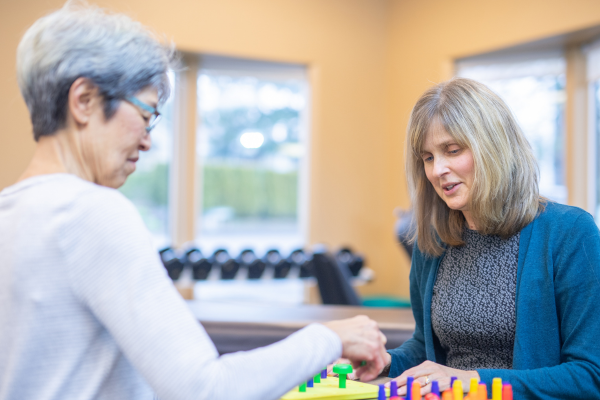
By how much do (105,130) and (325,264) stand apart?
2.29 m

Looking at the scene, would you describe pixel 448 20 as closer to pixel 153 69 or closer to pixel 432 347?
pixel 432 347

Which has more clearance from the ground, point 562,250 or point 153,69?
point 153,69

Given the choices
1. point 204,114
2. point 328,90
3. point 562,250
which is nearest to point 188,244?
point 204,114

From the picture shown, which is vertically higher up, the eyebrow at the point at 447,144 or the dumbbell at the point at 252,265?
the eyebrow at the point at 447,144

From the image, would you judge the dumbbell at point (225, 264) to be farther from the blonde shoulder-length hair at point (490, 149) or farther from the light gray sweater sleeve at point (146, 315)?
the light gray sweater sleeve at point (146, 315)

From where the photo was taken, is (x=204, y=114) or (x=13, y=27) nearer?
(x=13, y=27)

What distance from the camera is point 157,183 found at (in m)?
4.87

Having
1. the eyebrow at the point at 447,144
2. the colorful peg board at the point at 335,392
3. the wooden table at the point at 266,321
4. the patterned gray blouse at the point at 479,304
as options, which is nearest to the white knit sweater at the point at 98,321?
the colorful peg board at the point at 335,392

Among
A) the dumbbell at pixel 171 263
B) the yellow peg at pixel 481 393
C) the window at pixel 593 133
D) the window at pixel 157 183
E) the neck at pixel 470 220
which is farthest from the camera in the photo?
the window at pixel 157 183

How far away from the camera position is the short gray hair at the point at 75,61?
30.6 inches

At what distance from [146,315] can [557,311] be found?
90cm

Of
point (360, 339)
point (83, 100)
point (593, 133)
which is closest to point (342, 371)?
point (360, 339)

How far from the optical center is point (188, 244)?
15.8 feet

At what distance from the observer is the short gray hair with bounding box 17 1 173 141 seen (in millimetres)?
776
